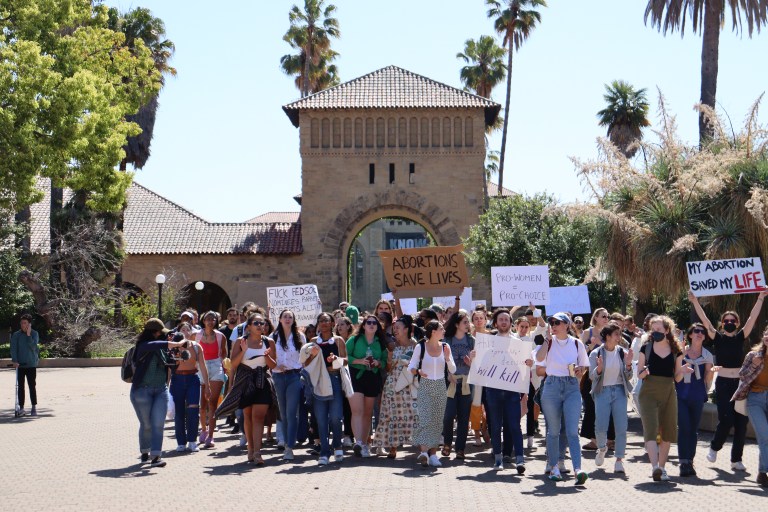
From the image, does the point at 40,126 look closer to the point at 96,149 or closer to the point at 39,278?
the point at 96,149

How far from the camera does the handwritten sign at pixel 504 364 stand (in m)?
11.2

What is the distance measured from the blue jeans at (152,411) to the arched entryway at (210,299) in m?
35.8

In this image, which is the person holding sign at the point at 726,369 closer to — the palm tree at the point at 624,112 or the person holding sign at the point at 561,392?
the person holding sign at the point at 561,392

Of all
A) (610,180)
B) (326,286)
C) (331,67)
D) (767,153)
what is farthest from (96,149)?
(331,67)

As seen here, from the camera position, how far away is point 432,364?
1170 centimetres

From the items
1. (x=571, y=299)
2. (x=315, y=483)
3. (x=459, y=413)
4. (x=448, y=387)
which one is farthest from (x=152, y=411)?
(x=571, y=299)

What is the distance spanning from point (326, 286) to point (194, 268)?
6.13 metres

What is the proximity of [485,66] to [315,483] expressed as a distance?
51.4m

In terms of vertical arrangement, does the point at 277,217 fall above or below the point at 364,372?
above

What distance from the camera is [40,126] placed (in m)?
20.1

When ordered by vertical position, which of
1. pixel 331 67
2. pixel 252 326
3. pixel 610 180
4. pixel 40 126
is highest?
pixel 331 67

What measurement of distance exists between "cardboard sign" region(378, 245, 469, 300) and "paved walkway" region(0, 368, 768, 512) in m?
3.13

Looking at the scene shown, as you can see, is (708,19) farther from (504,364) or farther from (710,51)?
(504,364)

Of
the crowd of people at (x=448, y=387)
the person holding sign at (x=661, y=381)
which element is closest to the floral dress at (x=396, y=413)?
the crowd of people at (x=448, y=387)
